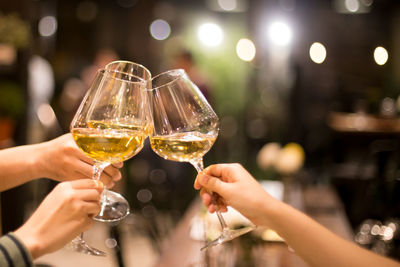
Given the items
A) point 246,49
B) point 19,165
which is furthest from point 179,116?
point 246,49

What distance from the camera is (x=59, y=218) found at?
A: 80 cm

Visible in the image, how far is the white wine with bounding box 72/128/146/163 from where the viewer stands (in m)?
0.97

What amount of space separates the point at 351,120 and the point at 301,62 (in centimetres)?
Result: 321

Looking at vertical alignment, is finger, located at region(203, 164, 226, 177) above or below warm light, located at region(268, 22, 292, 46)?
below

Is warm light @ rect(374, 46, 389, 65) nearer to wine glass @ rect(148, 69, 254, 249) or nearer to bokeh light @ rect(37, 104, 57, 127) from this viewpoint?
bokeh light @ rect(37, 104, 57, 127)

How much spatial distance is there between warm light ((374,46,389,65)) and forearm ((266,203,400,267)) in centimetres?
829

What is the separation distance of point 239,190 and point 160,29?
7.96 metres

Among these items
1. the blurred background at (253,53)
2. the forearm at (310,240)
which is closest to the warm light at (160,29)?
the blurred background at (253,53)

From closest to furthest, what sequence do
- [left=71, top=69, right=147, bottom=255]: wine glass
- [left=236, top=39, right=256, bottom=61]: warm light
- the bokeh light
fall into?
[left=71, top=69, right=147, bottom=255]: wine glass
the bokeh light
[left=236, top=39, right=256, bottom=61]: warm light

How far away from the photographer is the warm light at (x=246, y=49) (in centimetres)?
863

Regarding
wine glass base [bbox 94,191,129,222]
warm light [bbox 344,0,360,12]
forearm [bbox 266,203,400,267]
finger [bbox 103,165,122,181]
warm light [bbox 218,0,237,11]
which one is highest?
warm light [bbox 218,0,237,11]

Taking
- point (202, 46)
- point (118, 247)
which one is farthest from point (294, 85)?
point (118, 247)

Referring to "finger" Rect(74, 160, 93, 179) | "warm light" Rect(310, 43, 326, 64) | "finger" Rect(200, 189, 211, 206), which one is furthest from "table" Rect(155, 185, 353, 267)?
"warm light" Rect(310, 43, 326, 64)

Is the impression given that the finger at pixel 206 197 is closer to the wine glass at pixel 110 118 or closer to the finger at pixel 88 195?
the wine glass at pixel 110 118
